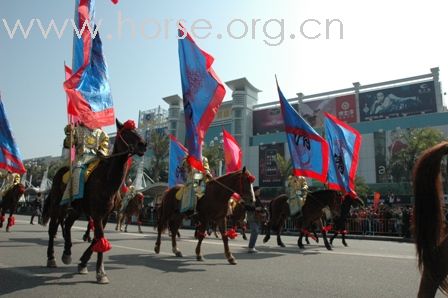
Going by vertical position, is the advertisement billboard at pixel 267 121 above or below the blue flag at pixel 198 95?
above

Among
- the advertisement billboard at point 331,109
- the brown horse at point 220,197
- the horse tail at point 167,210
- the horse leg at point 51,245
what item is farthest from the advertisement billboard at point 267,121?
the horse leg at point 51,245

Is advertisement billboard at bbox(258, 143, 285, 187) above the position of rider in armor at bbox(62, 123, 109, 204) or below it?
above

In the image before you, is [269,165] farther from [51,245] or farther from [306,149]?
[51,245]

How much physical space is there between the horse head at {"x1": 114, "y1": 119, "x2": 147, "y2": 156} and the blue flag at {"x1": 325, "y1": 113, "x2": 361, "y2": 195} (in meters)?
9.72

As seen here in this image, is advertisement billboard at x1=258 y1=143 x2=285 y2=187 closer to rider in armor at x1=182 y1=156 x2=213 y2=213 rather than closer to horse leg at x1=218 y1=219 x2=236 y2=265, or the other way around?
rider in armor at x1=182 y1=156 x2=213 y2=213

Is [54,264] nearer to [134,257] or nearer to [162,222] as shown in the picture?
[134,257]

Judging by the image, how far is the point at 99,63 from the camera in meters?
Result: 9.31

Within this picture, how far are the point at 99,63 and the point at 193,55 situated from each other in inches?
118

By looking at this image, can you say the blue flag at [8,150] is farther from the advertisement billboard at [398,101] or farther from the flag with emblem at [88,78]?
the advertisement billboard at [398,101]

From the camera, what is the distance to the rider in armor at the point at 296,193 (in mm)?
14195

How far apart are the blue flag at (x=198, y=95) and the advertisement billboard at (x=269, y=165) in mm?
56813

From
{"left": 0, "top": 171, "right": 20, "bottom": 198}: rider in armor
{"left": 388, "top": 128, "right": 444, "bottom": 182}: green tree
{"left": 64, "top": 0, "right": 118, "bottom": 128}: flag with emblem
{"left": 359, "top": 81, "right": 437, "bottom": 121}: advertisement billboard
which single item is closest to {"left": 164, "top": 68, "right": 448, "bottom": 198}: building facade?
{"left": 359, "top": 81, "right": 437, "bottom": 121}: advertisement billboard

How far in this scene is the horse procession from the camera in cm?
331

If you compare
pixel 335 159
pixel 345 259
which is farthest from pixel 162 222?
pixel 335 159
